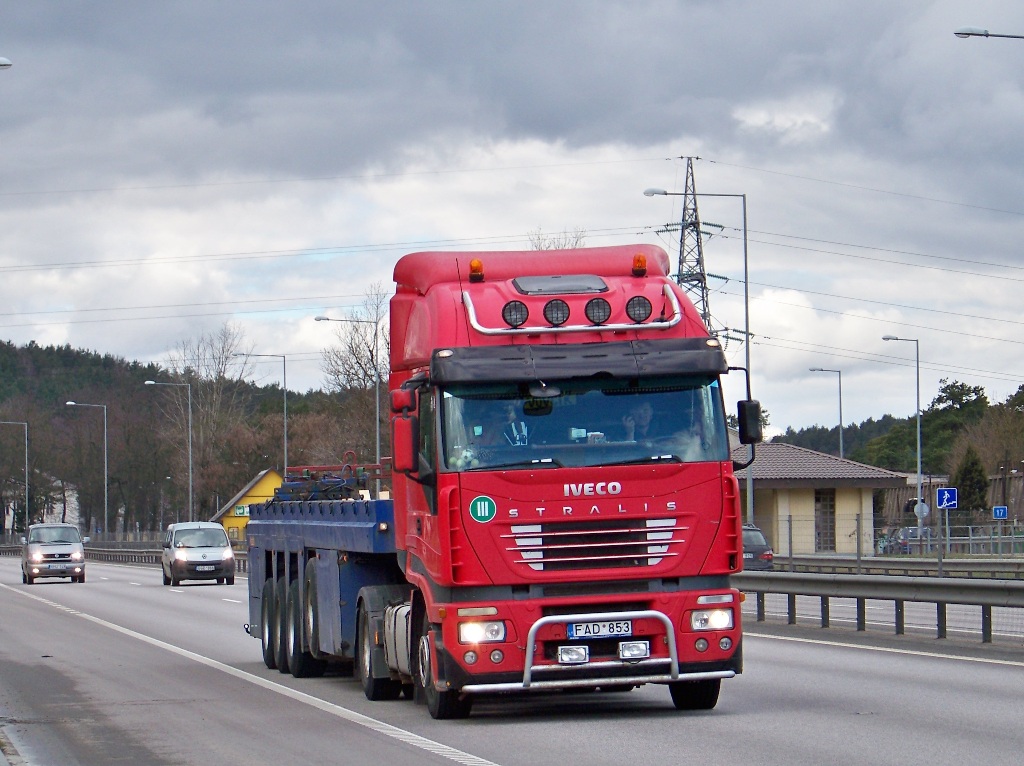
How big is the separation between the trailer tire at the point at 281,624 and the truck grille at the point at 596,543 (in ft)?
21.0

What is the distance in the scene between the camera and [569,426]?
11.6 meters

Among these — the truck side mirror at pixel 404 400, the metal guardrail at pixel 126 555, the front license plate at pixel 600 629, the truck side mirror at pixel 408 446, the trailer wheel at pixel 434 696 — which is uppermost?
the truck side mirror at pixel 404 400

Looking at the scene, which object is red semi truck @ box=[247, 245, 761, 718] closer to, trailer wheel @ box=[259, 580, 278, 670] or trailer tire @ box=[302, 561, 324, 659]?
trailer tire @ box=[302, 561, 324, 659]

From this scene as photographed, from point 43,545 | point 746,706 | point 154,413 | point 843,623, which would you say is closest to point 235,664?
point 746,706

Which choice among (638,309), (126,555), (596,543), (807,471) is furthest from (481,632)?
(126,555)

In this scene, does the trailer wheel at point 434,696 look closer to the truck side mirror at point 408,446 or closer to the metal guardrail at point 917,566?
the truck side mirror at point 408,446

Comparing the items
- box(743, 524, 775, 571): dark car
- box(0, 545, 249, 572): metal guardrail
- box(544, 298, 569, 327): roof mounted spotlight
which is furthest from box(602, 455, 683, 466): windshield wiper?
box(0, 545, 249, 572): metal guardrail

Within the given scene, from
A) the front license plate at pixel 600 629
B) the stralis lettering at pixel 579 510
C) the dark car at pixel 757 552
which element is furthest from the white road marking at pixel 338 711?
the dark car at pixel 757 552

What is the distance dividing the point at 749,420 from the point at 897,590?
824 centimetres

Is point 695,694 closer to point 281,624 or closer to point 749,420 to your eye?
point 749,420

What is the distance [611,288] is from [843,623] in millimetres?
12314

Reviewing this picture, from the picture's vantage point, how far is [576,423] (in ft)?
38.0

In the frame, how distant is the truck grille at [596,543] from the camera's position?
1143cm

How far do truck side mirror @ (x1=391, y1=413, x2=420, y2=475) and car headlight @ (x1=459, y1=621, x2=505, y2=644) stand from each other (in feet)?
3.87
